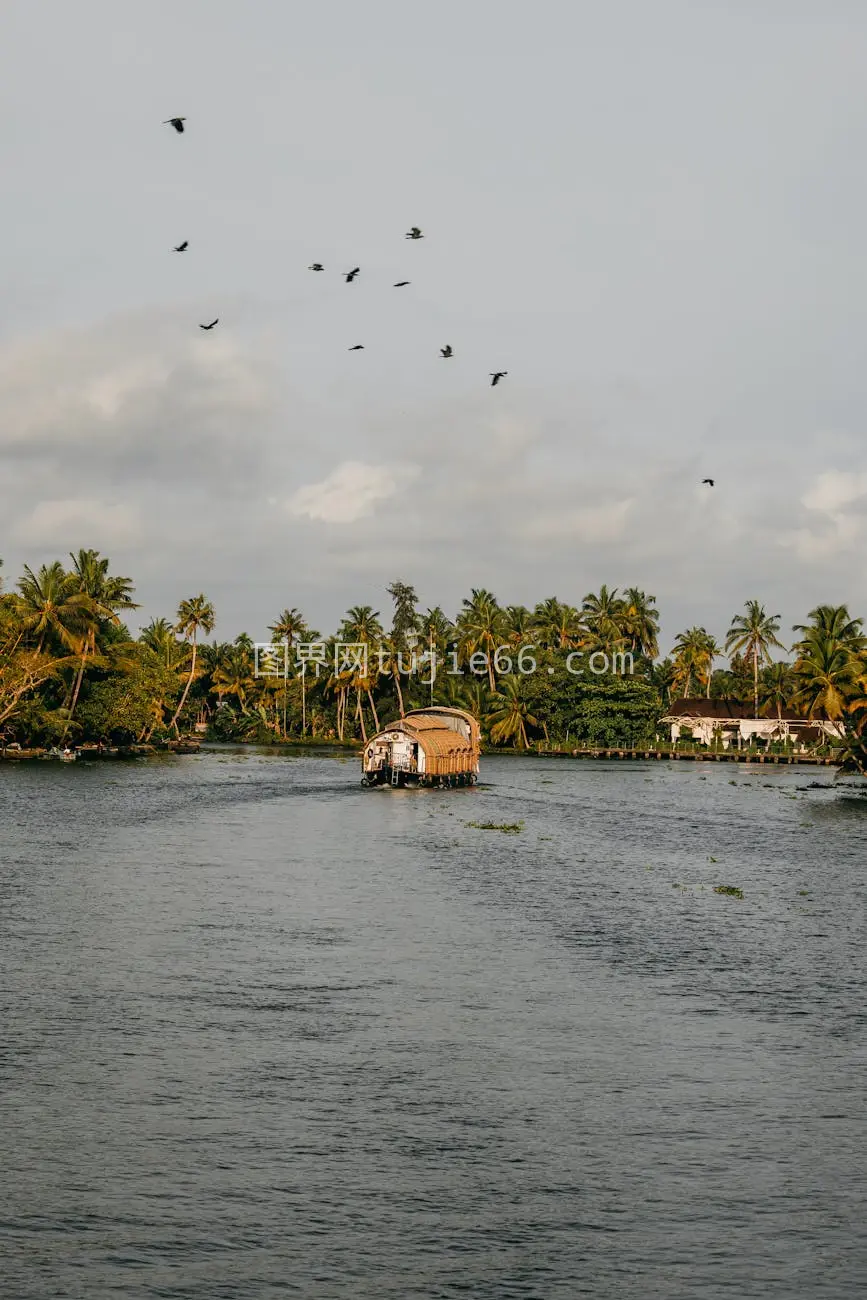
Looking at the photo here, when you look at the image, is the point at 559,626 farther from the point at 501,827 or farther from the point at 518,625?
the point at 501,827

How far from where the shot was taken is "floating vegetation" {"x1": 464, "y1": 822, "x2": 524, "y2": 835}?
72981 millimetres

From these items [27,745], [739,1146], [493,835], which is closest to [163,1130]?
[739,1146]

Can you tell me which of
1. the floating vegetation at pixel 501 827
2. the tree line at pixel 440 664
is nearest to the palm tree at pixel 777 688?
the tree line at pixel 440 664

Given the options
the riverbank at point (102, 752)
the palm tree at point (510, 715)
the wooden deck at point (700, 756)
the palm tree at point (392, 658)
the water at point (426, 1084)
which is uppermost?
the palm tree at point (392, 658)

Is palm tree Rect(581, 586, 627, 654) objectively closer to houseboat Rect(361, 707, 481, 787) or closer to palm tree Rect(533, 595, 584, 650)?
palm tree Rect(533, 595, 584, 650)

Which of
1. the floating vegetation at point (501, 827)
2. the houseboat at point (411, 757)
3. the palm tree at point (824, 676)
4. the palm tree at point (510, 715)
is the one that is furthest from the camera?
the palm tree at point (510, 715)

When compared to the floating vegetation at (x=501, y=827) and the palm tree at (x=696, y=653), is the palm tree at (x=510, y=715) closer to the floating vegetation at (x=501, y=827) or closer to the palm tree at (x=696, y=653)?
the palm tree at (x=696, y=653)

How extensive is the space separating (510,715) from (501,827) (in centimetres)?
9506

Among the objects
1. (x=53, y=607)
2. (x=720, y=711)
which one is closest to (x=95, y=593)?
(x=53, y=607)

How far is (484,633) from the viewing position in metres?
175

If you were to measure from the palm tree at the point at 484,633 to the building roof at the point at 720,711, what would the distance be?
985 inches

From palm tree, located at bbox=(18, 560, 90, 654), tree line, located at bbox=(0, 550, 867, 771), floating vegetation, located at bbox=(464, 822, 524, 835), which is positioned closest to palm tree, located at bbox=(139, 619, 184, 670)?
tree line, located at bbox=(0, 550, 867, 771)

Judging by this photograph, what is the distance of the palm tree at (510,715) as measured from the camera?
167000 millimetres

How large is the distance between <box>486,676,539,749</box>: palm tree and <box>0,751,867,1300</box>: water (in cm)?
11261
